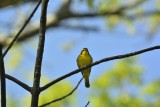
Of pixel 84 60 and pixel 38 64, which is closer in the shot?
pixel 38 64

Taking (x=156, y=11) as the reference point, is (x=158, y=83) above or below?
below

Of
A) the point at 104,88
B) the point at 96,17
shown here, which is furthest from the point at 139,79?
the point at 96,17

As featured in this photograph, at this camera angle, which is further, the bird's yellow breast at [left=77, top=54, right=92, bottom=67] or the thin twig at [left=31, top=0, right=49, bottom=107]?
the bird's yellow breast at [left=77, top=54, right=92, bottom=67]

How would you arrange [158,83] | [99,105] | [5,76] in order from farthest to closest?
[158,83]
[99,105]
[5,76]

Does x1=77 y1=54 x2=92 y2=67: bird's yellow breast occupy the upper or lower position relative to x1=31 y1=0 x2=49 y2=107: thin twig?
upper

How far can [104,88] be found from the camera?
29.0ft

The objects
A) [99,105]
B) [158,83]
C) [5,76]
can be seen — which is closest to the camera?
[5,76]

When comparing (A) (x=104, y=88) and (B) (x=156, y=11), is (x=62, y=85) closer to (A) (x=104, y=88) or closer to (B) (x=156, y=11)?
(A) (x=104, y=88)

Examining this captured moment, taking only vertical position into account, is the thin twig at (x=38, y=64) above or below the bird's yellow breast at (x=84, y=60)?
below

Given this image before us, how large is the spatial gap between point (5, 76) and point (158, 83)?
779 centimetres

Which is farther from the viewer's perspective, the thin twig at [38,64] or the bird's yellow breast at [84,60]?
the bird's yellow breast at [84,60]

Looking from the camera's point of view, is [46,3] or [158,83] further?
[158,83]

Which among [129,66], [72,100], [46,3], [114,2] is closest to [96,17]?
[114,2]

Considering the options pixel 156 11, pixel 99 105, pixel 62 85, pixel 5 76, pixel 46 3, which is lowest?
pixel 5 76
